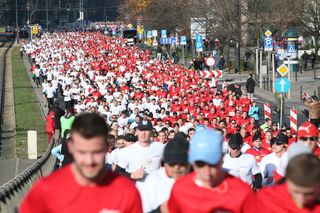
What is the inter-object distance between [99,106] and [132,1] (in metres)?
88.9

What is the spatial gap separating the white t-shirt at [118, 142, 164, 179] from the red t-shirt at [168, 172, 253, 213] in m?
4.59

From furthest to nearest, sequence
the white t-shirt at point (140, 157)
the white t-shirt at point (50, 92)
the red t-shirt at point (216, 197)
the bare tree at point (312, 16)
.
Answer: the bare tree at point (312, 16) → the white t-shirt at point (50, 92) → the white t-shirt at point (140, 157) → the red t-shirt at point (216, 197)

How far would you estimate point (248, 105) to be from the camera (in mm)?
33250

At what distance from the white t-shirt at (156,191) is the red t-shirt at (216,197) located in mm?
1152

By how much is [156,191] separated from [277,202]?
1.82 metres

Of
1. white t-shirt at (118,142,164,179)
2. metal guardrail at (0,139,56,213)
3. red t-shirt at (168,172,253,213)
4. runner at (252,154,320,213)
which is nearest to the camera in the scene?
runner at (252,154,320,213)

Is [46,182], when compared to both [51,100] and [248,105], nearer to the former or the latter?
[248,105]

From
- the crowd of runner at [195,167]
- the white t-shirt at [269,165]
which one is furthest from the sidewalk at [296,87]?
the white t-shirt at [269,165]

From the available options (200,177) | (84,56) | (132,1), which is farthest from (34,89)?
(132,1)

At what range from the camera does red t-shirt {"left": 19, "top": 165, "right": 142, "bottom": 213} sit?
19.6ft

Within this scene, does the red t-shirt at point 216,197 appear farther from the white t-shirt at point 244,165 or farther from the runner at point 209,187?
the white t-shirt at point 244,165

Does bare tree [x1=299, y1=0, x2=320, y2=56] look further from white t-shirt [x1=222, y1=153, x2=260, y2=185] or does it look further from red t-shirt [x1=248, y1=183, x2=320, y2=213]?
red t-shirt [x1=248, y1=183, x2=320, y2=213]

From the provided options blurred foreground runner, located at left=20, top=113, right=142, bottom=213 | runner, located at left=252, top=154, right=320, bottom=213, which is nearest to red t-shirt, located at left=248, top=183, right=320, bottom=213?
runner, located at left=252, top=154, right=320, bottom=213

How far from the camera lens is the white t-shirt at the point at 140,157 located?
37.2ft
